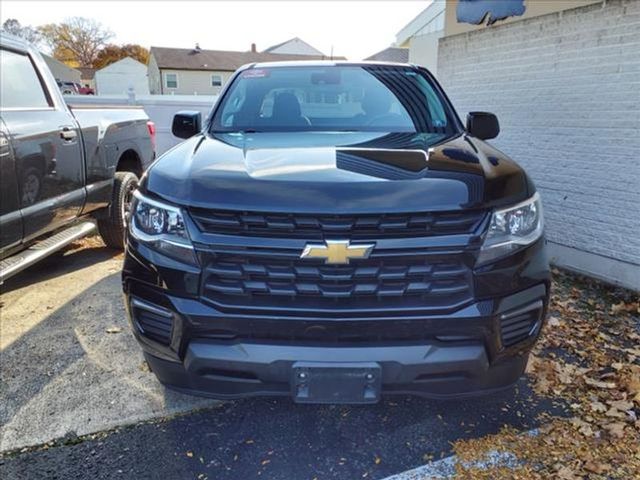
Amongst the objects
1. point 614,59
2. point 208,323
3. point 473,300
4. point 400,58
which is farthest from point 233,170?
point 400,58

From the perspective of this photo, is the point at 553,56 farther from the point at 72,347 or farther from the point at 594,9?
the point at 72,347

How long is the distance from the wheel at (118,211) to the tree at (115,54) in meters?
66.1

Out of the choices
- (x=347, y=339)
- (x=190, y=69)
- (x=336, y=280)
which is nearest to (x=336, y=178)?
(x=336, y=280)

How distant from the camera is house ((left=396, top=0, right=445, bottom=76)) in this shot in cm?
1330

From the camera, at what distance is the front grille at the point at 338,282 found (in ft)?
6.42

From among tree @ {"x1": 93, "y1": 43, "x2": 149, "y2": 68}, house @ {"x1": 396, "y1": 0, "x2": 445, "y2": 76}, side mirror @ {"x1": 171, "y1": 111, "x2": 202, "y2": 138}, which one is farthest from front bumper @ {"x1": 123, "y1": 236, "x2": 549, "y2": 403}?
tree @ {"x1": 93, "y1": 43, "x2": 149, "y2": 68}

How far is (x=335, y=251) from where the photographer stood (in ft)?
6.33

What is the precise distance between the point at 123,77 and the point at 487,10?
48.5 m

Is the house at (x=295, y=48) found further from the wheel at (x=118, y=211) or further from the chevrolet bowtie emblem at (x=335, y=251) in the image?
the chevrolet bowtie emblem at (x=335, y=251)

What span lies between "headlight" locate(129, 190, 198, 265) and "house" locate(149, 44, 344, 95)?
43.9m

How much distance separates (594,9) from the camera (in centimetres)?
465

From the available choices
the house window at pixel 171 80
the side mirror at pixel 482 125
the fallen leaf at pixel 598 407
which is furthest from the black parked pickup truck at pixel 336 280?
the house window at pixel 171 80

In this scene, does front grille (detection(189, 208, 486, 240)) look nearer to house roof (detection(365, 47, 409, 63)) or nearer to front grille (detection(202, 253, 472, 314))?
front grille (detection(202, 253, 472, 314))

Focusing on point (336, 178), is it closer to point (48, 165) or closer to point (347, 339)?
point (347, 339)
